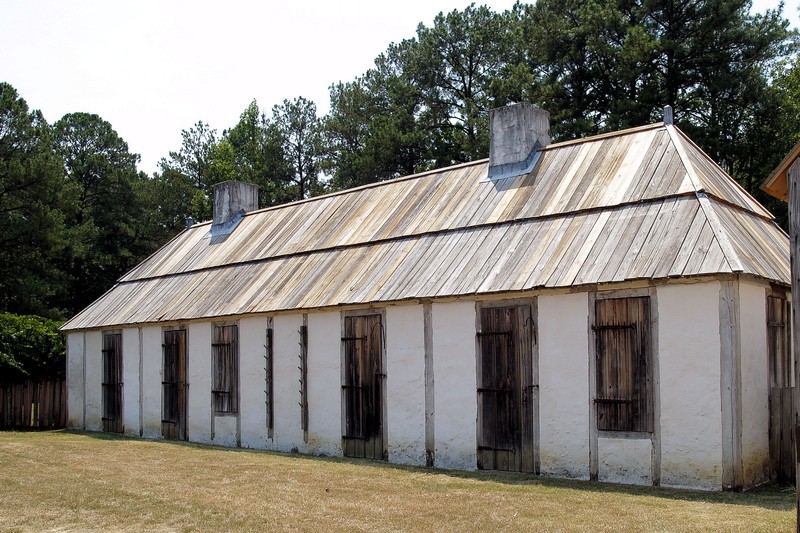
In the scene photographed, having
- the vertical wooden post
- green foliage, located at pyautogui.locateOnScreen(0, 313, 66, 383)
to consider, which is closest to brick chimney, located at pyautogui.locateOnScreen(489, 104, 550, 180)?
the vertical wooden post

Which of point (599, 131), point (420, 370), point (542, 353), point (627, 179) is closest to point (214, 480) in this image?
point (420, 370)

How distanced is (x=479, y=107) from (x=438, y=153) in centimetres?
293

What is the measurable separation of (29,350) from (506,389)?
645 inches

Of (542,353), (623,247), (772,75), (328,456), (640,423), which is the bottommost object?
(328,456)

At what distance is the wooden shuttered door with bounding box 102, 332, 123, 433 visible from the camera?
2314 cm

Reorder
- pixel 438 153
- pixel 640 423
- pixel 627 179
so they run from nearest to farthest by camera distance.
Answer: pixel 640 423
pixel 627 179
pixel 438 153

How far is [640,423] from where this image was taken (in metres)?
12.5

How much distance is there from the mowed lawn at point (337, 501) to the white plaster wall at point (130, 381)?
7.01 metres

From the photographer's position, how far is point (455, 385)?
14836 mm

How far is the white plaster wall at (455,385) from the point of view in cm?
1459

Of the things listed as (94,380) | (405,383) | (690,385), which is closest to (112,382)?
(94,380)

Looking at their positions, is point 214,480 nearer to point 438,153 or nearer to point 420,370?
point 420,370

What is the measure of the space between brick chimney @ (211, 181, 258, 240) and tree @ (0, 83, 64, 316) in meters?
12.5

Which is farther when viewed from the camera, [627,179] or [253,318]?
[253,318]
